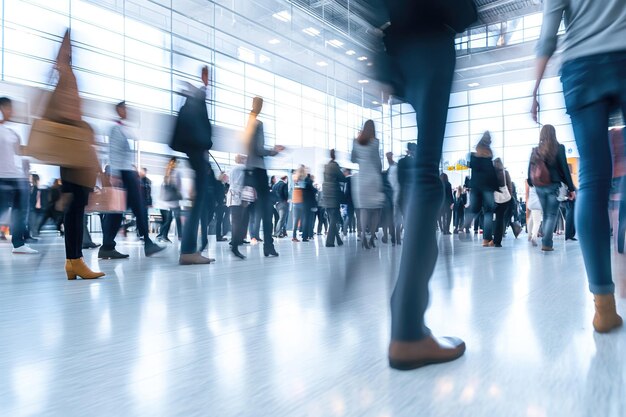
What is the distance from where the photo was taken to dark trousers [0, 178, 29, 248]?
14.8ft

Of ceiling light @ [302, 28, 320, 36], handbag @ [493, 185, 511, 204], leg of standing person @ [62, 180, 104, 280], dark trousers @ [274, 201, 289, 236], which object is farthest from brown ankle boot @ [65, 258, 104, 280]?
ceiling light @ [302, 28, 320, 36]

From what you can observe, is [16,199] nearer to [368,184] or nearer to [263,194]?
[263,194]

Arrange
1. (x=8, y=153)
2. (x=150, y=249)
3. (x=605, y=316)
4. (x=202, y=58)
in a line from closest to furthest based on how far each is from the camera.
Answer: (x=605, y=316) → (x=8, y=153) → (x=150, y=249) → (x=202, y=58)

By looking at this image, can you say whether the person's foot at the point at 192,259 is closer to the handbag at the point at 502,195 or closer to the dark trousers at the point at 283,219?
the handbag at the point at 502,195

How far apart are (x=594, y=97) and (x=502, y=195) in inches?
210

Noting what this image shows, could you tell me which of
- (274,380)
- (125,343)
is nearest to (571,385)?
(274,380)

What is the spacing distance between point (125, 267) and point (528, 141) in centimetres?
2190

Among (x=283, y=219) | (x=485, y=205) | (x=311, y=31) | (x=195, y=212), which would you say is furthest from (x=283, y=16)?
(x=195, y=212)

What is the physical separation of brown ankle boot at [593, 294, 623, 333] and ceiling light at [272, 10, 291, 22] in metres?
19.4

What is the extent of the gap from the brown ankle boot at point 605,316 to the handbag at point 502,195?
522cm

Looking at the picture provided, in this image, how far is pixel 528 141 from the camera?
2158 cm

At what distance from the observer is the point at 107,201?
12.7 feet

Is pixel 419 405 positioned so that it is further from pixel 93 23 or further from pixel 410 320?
pixel 93 23

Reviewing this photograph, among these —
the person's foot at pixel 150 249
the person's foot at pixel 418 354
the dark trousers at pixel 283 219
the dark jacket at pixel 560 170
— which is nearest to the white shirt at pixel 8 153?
the person's foot at pixel 150 249
